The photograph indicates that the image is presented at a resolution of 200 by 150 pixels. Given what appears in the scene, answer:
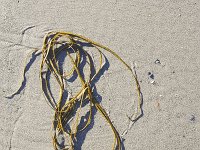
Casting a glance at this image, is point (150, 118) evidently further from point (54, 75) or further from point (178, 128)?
point (54, 75)

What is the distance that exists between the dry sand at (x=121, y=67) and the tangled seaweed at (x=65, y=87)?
38 millimetres

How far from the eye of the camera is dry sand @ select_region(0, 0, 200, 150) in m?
2.95

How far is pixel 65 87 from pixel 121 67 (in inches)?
14.6

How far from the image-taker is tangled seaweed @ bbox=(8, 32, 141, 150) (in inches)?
116

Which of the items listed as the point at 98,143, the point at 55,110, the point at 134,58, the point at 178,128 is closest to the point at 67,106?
the point at 55,110

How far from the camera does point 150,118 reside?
9.75 ft

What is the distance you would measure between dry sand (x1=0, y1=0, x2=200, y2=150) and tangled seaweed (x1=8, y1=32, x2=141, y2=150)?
38 millimetres

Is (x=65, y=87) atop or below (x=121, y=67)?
below

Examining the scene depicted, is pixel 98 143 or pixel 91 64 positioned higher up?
pixel 91 64

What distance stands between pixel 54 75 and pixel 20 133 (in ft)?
1.35

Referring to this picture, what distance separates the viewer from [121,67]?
300cm

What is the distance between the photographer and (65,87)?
9.81 feet

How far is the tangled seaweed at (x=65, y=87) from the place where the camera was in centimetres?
296

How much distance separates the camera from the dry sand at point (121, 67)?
9.69ft
